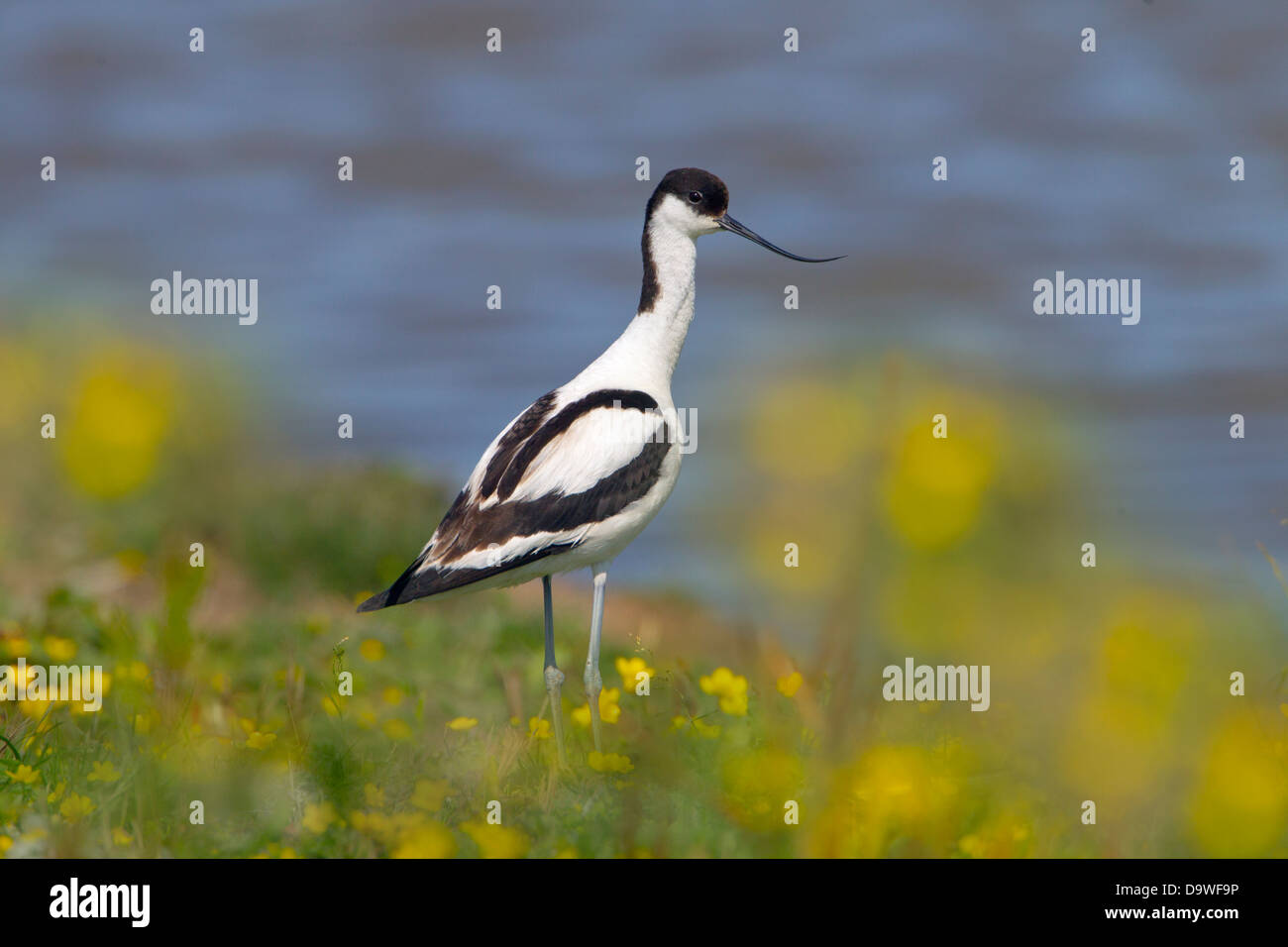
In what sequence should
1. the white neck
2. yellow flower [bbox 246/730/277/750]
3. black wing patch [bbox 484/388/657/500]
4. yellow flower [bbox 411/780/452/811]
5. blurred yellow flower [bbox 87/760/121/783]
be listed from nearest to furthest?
yellow flower [bbox 411/780/452/811]
blurred yellow flower [bbox 87/760/121/783]
yellow flower [bbox 246/730/277/750]
black wing patch [bbox 484/388/657/500]
the white neck

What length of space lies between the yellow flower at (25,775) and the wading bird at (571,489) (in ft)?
5.31

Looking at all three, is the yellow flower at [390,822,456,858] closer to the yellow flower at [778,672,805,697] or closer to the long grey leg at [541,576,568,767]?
the yellow flower at [778,672,805,697]

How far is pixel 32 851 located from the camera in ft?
14.9

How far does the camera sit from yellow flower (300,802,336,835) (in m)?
4.53

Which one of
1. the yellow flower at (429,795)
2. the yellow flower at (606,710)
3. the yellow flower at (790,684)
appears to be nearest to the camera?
the yellow flower at (429,795)

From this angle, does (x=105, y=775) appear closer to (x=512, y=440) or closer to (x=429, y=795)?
(x=429, y=795)

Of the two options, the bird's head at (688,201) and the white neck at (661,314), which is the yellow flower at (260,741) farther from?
the bird's head at (688,201)

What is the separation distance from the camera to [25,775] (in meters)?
5.20

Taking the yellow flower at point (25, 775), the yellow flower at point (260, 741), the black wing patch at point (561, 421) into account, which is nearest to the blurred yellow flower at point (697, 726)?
the black wing patch at point (561, 421)

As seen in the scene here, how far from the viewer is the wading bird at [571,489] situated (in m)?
6.23

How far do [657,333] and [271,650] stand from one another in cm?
348

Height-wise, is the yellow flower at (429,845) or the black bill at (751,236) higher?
the black bill at (751,236)

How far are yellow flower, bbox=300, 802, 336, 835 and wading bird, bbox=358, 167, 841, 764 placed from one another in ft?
4.88

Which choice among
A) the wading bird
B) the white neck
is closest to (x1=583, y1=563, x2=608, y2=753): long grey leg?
the wading bird
